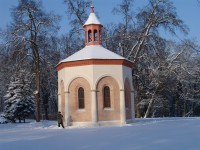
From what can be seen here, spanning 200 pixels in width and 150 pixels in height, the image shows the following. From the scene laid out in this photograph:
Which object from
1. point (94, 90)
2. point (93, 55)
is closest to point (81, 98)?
point (94, 90)

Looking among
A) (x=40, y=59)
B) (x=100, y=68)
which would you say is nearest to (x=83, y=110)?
(x=100, y=68)

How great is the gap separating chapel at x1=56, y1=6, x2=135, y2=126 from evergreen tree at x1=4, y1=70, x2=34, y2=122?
58.3 feet

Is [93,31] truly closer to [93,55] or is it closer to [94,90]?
[93,55]

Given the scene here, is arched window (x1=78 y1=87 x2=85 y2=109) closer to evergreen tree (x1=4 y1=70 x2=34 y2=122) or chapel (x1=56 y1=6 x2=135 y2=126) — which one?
chapel (x1=56 y1=6 x2=135 y2=126)

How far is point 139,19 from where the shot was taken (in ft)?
119

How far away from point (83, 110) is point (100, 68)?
11.5 feet

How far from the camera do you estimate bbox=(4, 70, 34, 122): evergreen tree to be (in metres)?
41.6

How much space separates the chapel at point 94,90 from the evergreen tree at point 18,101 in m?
17.8

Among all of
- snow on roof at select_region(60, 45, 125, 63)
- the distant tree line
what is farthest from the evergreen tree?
snow on roof at select_region(60, 45, 125, 63)

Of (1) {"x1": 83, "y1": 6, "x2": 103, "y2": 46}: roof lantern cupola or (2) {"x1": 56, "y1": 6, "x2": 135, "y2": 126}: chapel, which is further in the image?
(1) {"x1": 83, "y1": 6, "x2": 103, "y2": 46}: roof lantern cupola

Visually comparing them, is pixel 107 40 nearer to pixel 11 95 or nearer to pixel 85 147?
pixel 11 95

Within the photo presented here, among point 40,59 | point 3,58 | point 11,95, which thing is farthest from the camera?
point 11,95

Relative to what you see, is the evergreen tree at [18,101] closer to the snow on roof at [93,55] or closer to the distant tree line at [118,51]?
the distant tree line at [118,51]

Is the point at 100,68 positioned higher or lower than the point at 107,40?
lower
